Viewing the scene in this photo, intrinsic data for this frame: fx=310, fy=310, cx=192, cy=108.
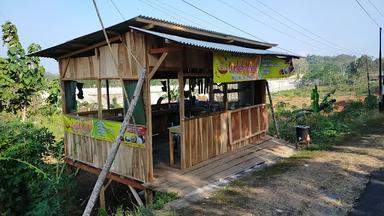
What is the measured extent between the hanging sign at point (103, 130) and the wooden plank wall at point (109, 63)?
1.12 meters

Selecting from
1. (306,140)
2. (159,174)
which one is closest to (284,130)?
(306,140)

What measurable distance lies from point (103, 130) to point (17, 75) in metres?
12.1

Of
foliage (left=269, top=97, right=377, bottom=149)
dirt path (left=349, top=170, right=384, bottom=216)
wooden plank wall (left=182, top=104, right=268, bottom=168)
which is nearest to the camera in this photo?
dirt path (left=349, top=170, right=384, bottom=216)

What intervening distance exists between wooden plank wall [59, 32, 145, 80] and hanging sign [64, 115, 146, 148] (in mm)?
1120

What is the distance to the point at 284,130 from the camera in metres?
12.7

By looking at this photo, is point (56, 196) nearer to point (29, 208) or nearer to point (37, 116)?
Answer: point (29, 208)

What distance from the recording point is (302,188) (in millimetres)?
6484

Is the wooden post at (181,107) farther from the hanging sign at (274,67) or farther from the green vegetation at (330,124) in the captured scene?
the green vegetation at (330,124)

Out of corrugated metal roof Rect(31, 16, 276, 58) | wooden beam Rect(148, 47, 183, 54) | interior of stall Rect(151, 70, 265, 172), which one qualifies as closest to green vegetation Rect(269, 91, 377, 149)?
interior of stall Rect(151, 70, 265, 172)

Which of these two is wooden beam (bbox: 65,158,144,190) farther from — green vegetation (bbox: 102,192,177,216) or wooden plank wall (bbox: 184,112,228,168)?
wooden plank wall (bbox: 184,112,228,168)

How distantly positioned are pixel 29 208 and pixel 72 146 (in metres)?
1.95

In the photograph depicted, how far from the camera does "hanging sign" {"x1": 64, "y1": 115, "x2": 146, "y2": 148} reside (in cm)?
671

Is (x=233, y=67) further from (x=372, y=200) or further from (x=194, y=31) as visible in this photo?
(x=372, y=200)

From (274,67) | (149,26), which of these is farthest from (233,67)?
(274,67)
